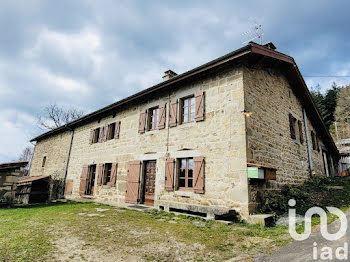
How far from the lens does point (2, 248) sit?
10.5ft

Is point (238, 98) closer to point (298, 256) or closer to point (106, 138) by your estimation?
point (298, 256)

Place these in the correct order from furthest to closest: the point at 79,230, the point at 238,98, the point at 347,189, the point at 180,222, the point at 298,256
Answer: the point at 347,189, the point at 238,98, the point at 180,222, the point at 79,230, the point at 298,256

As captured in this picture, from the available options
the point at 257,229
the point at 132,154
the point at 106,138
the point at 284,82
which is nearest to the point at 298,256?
the point at 257,229

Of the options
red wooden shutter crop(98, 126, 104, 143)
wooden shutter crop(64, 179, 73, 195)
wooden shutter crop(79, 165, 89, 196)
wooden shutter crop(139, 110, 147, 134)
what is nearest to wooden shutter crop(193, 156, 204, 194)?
wooden shutter crop(139, 110, 147, 134)

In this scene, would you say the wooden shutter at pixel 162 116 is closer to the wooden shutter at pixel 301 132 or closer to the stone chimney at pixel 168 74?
the stone chimney at pixel 168 74

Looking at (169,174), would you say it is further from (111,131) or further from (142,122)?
(111,131)

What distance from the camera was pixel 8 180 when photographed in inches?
311

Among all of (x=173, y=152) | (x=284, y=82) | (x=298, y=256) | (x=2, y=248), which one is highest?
(x=284, y=82)

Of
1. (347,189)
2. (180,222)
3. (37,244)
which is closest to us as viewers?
(37,244)

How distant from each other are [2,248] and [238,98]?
6.16 m

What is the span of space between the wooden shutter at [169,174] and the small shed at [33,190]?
968 cm

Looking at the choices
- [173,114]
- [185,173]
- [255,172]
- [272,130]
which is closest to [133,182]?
[185,173]

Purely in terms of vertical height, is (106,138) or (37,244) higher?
(106,138)

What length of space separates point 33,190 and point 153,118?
10.0 meters
